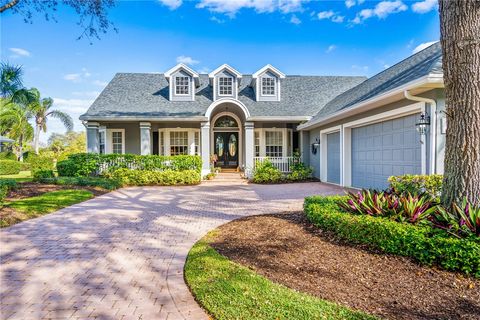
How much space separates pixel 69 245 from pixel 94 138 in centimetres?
1126

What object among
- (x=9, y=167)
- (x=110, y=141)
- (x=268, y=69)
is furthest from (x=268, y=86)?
(x=9, y=167)

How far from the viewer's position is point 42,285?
11.0 feet

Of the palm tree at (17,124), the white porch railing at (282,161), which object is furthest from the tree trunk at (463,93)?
the palm tree at (17,124)

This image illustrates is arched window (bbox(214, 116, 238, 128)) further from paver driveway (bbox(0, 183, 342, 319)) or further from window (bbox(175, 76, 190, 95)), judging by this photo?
paver driveway (bbox(0, 183, 342, 319))

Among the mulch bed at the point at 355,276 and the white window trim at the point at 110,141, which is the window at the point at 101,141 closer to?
the white window trim at the point at 110,141

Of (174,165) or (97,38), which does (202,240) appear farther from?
(174,165)

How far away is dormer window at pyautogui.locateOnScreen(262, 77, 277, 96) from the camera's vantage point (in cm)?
1681

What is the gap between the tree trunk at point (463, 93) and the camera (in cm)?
400

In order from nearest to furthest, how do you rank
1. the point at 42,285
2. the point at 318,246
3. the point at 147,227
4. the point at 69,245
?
the point at 42,285 → the point at 318,246 → the point at 69,245 → the point at 147,227

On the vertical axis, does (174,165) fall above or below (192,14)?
below

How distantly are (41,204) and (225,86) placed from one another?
1142 centimetres

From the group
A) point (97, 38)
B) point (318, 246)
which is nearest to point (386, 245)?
point (318, 246)

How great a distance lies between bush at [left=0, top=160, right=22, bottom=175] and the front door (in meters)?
16.3

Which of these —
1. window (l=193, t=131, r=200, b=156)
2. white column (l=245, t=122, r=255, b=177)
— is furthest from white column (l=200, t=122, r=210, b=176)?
white column (l=245, t=122, r=255, b=177)
